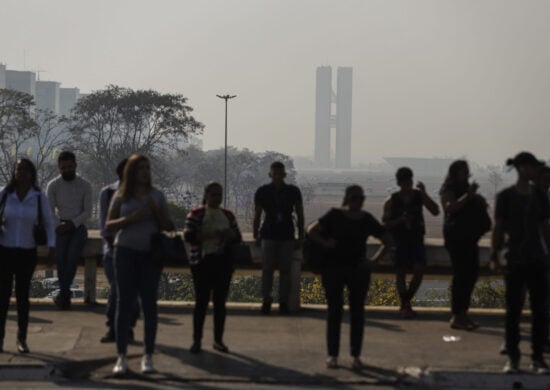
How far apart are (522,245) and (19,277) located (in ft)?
13.5

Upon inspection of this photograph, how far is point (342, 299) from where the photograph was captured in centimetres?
982

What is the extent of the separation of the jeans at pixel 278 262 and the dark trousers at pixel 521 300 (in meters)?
3.34

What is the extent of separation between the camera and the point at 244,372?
9.65 m

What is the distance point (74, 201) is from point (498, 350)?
4507 mm

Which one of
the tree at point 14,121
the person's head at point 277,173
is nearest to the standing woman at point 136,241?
the person's head at point 277,173

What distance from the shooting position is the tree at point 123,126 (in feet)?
286

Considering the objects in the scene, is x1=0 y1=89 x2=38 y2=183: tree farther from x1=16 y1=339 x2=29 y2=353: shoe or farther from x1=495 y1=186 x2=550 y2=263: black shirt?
x1=495 y1=186 x2=550 y2=263: black shirt

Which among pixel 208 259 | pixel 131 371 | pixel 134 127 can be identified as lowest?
pixel 131 371

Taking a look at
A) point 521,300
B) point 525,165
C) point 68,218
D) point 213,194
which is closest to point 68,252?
point 68,218

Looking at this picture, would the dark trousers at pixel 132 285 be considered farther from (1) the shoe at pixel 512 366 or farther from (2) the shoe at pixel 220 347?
(1) the shoe at pixel 512 366

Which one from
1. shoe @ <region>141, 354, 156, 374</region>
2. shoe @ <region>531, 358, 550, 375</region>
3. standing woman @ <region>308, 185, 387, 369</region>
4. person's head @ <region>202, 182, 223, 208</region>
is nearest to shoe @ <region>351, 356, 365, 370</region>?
standing woman @ <region>308, 185, 387, 369</region>

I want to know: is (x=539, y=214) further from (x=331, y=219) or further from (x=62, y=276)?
(x=62, y=276)

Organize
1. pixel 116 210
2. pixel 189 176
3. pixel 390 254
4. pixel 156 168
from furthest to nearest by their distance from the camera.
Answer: pixel 189 176 → pixel 156 168 → pixel 390 254 → pixel 116 210

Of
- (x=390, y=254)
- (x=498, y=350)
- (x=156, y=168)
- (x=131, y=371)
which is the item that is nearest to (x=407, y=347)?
(x=498, y=350)
